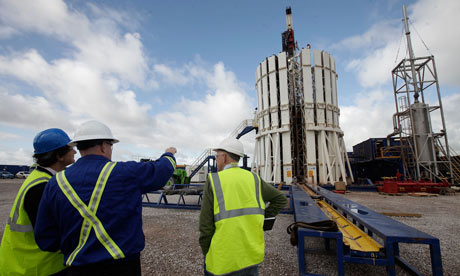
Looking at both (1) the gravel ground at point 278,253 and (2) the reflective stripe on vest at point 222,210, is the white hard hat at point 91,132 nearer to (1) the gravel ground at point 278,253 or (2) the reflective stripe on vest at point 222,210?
(2) the reflective stripe on vest at point 222,210

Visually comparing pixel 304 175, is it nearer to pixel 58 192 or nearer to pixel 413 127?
pixel 413 127

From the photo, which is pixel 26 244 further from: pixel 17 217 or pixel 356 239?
pixel 356 239

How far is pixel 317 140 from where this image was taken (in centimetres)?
1789

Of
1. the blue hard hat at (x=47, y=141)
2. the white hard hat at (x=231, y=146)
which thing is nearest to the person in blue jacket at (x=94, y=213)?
the blue hard hat at (x=47, y=141)

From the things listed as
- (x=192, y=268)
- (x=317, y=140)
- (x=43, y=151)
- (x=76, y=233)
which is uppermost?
(x=317, y=140)

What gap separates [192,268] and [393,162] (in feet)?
74.7

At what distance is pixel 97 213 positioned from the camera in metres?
1.54

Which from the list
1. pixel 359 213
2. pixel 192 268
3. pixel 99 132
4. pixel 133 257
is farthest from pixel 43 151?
pixel 359 213

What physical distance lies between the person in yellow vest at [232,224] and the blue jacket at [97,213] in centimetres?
53

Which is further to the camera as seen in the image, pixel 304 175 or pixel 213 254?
pixel 304 175

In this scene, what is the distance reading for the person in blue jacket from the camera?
1.52 m

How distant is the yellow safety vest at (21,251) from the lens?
69.0 inches

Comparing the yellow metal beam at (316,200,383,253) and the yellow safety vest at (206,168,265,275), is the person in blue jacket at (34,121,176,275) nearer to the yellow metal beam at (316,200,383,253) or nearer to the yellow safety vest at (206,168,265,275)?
the yellow safety vest at (206,168,265,275)

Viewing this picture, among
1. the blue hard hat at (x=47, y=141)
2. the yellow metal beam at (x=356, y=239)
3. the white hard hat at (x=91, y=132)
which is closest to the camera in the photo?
the white hard hat at (x=91, y=132)
